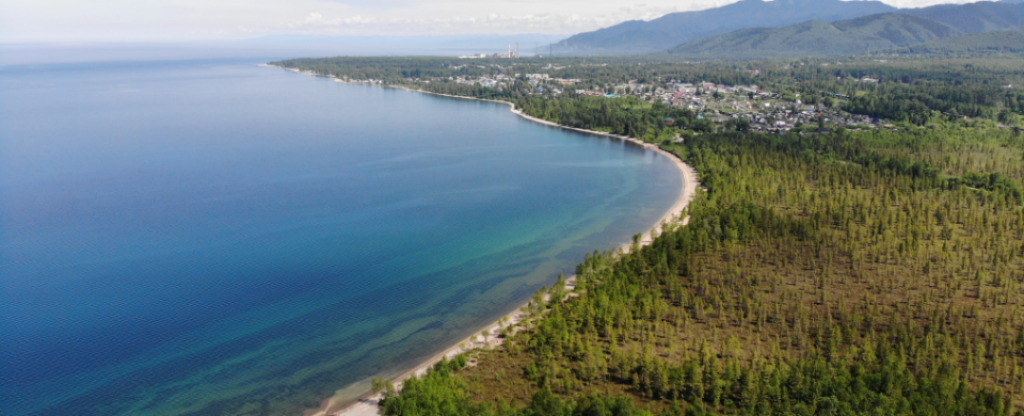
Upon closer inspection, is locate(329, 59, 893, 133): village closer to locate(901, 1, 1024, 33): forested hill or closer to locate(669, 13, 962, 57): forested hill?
locate(669, 13, 962, 57): forested hill

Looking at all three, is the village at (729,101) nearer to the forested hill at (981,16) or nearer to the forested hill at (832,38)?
the forested hill at (832,38)

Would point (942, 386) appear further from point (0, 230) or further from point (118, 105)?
point (118, 105)

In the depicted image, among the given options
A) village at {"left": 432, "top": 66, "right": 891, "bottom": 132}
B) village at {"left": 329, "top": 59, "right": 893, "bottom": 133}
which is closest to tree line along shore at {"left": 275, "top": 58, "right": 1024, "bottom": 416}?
village at {"left": 329, "top": 59, "right": 893, "bottom": 133}

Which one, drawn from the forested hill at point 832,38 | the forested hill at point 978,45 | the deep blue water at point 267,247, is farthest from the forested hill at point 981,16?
the deep blue water at point 267,247

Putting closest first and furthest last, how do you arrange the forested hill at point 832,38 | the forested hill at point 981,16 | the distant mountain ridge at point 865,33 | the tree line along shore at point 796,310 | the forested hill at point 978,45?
the tree line along shore at point 796,310 → the forested hill at point 978,45 → the forested hill at point 832,38 → the distant mountain ridge at point 865,33 → the forested hill at point 981,16

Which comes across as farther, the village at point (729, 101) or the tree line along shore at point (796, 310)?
the village at point (729, 101)

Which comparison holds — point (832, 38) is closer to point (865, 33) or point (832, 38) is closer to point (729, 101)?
point (865, 33)

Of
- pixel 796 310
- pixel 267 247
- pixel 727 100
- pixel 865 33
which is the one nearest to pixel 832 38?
pixel 865 33
